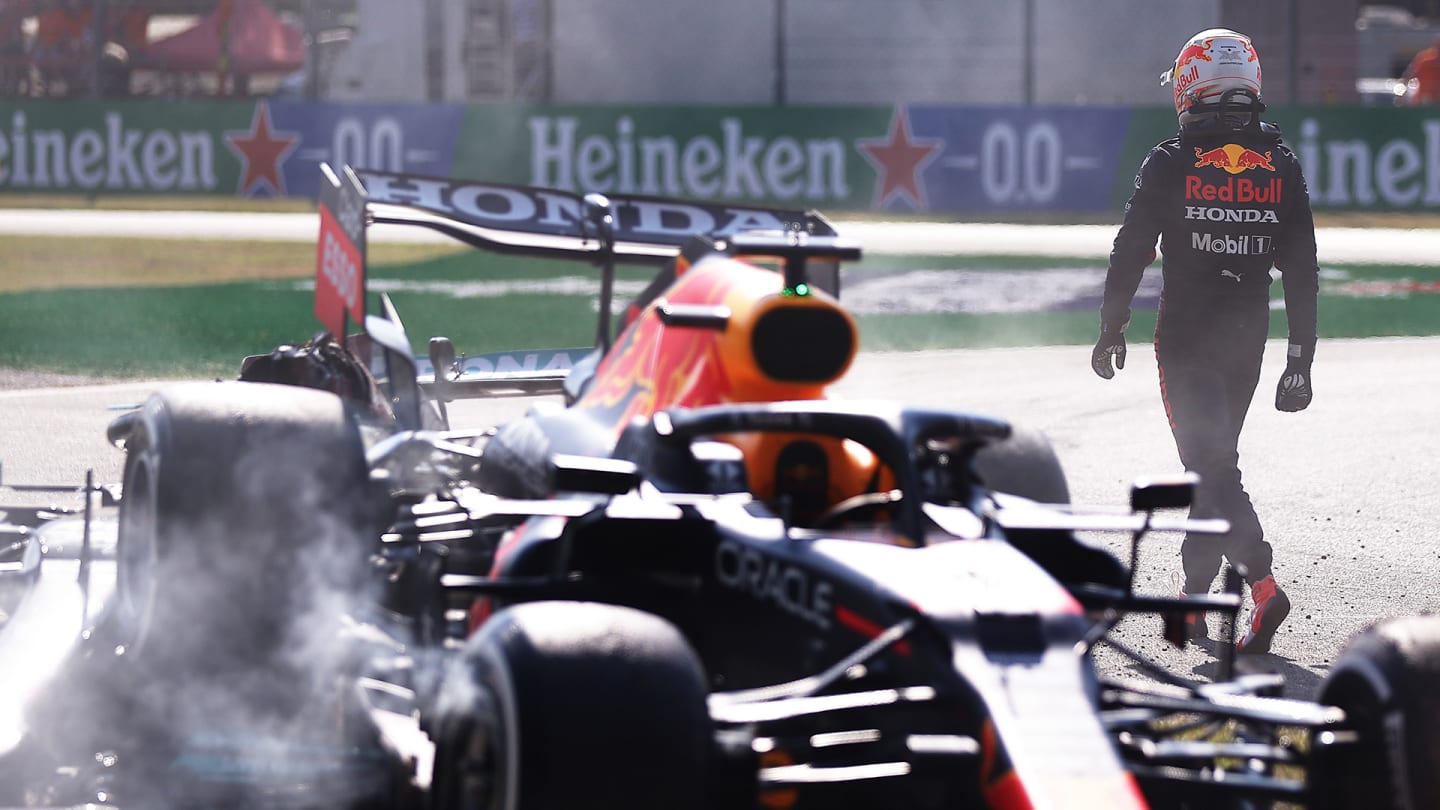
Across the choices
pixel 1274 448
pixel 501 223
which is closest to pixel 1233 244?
pixel 501 223

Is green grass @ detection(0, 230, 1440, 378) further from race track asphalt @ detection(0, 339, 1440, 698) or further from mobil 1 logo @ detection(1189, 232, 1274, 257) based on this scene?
mobil 1 logo @ detection(1189, 232, 1274, 257)

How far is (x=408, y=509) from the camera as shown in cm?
496

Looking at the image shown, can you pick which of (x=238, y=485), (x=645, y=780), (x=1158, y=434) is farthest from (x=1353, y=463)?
(x=645, y=780)

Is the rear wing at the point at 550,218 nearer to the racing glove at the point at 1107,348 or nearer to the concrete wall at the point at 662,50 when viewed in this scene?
the racing glove at the point at 1107,348

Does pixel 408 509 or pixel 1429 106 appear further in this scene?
pixel 1429 106

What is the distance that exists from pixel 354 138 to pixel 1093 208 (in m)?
7.65

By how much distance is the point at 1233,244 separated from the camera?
6027 millimetres

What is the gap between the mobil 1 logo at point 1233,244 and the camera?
603cm

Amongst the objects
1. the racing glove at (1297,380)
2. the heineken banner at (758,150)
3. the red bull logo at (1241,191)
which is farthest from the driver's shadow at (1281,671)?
the heineken banner at (758,150)

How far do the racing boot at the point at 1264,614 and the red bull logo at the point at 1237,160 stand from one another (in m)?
1.29

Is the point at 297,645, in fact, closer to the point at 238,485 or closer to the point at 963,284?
the point at 238,485

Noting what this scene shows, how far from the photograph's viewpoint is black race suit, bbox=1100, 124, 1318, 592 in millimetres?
5996

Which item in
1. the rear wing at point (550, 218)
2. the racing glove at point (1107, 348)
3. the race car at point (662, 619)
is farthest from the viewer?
the rear wing at point (550, 218)

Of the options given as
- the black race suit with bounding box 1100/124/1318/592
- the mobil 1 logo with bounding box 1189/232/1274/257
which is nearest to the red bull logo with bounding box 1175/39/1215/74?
the black race suit with bounding box 1100/124/1318/592
